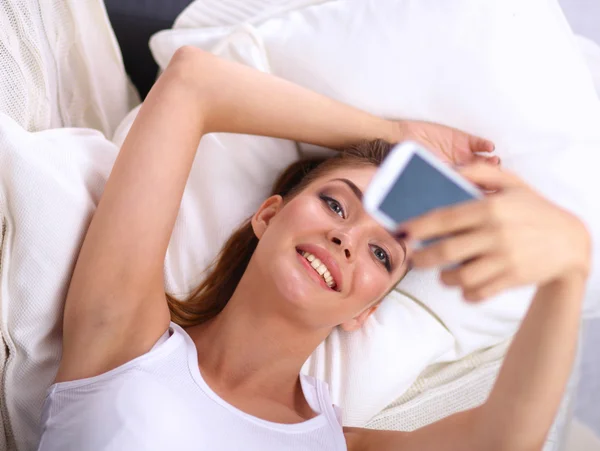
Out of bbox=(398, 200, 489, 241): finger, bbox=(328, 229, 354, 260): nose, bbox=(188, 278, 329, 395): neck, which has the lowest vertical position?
bbox=(188, 278, 329, 395): neck

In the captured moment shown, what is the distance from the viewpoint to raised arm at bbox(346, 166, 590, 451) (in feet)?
1.91

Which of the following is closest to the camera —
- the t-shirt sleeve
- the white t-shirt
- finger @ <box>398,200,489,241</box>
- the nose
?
finger @ <box>398,200,489,241</box>

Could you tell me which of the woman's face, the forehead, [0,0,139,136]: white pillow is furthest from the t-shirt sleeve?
[0,0,139,136]: white pillow

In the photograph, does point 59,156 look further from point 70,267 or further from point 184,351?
point 184,351

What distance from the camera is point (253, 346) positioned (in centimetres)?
98

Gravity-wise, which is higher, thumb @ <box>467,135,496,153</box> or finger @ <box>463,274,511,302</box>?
finger @ <box>463,274,511,302</box>

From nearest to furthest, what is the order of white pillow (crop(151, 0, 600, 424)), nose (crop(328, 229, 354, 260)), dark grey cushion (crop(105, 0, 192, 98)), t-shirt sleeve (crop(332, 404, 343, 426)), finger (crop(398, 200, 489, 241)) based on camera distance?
1. finger (crop(398, 200, 489, 241))
2. nose (crop(328, 229, 354, 260))
3. t-shirt sleeve (crop(332, 404, 343, 426))
4. white pillow (crop(151, 0, 600, 424))
5. dark grey cushion (crop(105, 0, 192, 98))

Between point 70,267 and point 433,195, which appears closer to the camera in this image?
point 433,195

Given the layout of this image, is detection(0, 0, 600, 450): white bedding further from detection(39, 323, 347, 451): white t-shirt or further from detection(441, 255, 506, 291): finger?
detection(441, 255, 506, 291): finger

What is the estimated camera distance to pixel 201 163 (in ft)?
3.84

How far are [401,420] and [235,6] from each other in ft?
3.01

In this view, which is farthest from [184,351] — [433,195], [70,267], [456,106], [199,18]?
[199,18]

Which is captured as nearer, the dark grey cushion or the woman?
the woman

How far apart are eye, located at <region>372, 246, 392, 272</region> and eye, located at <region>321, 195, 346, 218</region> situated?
8 cm
